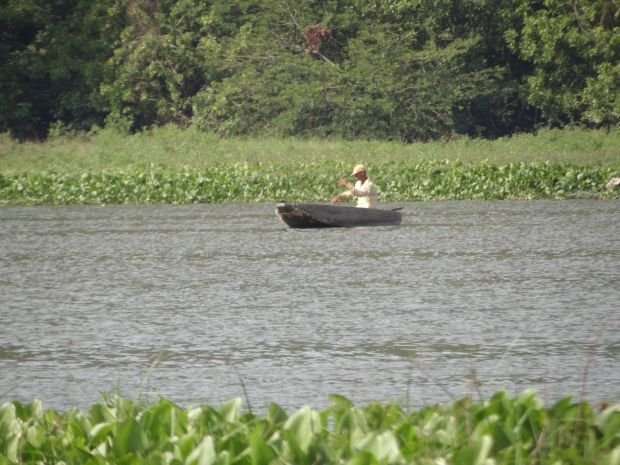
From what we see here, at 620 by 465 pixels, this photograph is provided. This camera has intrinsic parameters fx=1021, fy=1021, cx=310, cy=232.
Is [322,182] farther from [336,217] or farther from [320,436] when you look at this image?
[320,436]

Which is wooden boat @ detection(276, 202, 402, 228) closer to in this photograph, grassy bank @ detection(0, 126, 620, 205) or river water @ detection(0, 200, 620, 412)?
river water @ detection(0, 200, 620, 412)

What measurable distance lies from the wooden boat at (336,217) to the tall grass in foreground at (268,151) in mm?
11387

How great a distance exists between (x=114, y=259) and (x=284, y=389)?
22.2ft

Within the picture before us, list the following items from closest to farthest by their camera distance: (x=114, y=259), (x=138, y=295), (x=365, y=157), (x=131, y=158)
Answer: (x=138, y=295) → (x=114, y=259) → (x=365, y=157) → (x=131, y=158)

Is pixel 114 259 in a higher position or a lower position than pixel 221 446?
lower

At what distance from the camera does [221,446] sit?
3.14 metres

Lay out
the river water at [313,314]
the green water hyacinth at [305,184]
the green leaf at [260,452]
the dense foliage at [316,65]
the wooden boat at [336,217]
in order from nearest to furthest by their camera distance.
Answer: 1. the green leaf at [260,452]
2. the river water at [313,314]
3. the wooden boat at [336,217]
4. the green water hyacinth at [305,184]
5. the dense foliage at [316,65]

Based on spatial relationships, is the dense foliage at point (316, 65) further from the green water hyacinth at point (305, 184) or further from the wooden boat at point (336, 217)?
the wooden boat at point (336, 217)

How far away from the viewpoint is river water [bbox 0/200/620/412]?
5371 millimetres

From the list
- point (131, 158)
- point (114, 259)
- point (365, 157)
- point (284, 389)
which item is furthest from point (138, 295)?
point (131, 158)

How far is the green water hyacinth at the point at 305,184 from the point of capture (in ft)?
72.7

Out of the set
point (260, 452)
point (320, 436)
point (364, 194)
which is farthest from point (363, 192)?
point (260, 452)

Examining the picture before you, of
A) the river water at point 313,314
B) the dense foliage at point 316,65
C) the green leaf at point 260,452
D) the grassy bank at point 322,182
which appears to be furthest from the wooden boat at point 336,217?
the dense foliage at point 316,65

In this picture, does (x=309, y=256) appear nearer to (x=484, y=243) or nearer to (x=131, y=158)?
(x=484, y=243)
